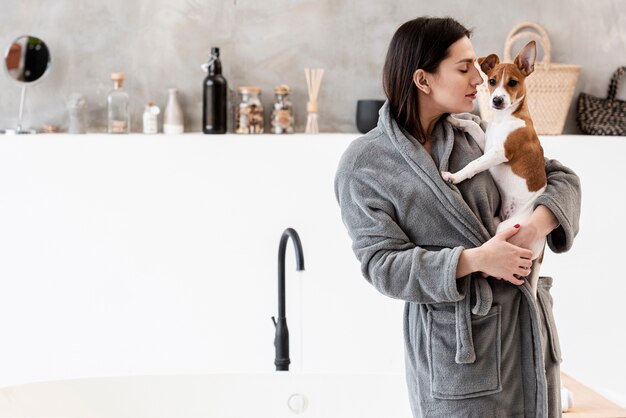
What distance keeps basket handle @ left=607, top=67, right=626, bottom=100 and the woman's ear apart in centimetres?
220

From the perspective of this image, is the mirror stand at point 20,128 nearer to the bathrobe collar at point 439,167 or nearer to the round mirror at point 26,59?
the round mirror at point 26,59

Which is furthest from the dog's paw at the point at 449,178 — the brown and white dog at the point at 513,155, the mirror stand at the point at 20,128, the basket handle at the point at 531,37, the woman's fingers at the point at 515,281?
the mirror stand at the point at 20,128

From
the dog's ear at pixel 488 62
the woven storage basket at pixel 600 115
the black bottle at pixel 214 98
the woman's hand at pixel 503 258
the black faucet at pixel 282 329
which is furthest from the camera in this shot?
the woven storage basket at pixel 600 115

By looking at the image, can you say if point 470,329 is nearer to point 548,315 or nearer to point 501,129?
point 548,315

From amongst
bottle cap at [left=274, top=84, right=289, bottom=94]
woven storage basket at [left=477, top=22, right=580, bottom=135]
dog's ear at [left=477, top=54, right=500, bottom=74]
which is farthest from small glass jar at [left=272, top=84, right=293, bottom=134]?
dog's ear at [left=477, top=54, right=500, bottom=74]

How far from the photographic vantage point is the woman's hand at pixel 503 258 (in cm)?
174

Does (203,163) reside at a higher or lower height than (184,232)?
higher

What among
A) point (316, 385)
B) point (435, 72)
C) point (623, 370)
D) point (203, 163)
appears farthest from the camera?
point (623, 370)

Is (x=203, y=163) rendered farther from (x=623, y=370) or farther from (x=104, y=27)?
(x=623, y=370)

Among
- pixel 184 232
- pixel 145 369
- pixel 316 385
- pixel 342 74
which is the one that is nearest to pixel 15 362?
pixel 145 369

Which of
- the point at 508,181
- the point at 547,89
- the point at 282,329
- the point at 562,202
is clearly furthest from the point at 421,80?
the point at 547,89

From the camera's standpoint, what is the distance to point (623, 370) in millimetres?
3789

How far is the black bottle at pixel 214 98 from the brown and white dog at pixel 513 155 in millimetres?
1756

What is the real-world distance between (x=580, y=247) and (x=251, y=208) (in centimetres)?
137
